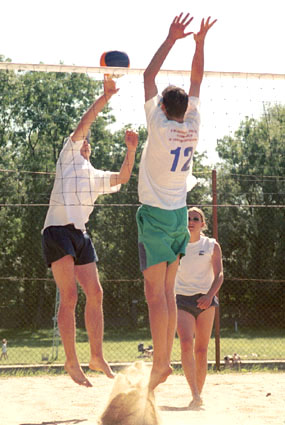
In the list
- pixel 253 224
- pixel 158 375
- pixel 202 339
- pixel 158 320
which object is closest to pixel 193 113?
pixel 158 320

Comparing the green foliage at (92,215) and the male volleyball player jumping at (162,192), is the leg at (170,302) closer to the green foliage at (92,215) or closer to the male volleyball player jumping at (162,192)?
the male volleyball player jumping at (162,192)

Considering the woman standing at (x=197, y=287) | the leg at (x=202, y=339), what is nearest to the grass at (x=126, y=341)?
the leg at (x=202, y=339)

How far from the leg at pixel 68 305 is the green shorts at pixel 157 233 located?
738mm

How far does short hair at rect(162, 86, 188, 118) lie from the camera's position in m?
4.80

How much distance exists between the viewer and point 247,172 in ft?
71.1

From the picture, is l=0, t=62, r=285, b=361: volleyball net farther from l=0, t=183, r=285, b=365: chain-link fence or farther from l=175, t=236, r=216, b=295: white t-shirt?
l=175, t=236, r=216, b=295: white t-shirt

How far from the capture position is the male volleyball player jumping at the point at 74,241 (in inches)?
212

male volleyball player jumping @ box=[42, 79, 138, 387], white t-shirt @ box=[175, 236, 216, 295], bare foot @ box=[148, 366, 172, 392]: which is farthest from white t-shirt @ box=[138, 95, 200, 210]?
white t-shirt @ box=[175, 236, 216, 295]

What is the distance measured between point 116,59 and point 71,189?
1.36 m

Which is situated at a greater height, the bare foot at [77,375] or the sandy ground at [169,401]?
the bare foot at [77,375]

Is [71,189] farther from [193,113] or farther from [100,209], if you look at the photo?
[100,209]

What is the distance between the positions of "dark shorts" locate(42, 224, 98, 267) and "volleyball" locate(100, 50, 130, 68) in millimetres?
1541

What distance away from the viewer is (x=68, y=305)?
5.43 metres

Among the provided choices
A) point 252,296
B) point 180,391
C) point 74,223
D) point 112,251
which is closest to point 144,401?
point 74,223
